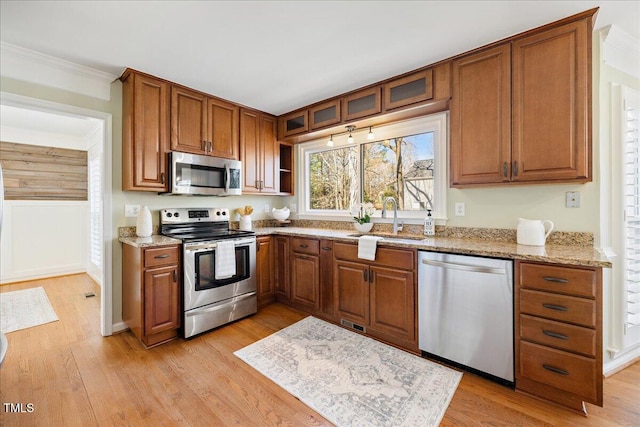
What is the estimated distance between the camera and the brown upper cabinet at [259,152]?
3557mm

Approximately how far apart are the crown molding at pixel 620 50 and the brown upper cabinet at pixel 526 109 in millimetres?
383

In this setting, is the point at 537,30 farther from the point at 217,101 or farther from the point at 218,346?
the point at 218,346

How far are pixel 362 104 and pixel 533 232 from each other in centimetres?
192

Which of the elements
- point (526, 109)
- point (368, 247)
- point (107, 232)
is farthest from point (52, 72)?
point (526, 109)

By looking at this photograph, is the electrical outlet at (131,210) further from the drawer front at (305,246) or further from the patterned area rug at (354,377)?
the patterned area rug at (354,377)

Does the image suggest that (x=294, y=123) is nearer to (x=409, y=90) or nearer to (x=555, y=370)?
(x=409, y=90)

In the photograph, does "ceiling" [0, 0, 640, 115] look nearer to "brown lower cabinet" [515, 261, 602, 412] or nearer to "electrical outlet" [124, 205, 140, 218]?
"electrical outlet" [124, 205, 140, 218]

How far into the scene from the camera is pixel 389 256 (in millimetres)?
2451

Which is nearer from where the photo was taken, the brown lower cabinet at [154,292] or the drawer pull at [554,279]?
the drawer pull at [554,279]

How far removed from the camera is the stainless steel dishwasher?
6.24 ft

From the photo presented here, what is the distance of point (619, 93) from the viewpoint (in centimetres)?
213

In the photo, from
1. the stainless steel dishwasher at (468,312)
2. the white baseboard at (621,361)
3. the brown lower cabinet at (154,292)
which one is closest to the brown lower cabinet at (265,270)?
the brown lower cabinet at (154,292)

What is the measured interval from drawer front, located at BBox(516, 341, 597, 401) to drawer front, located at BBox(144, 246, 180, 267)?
9.01 ft

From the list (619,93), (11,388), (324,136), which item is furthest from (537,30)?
(11,388)
